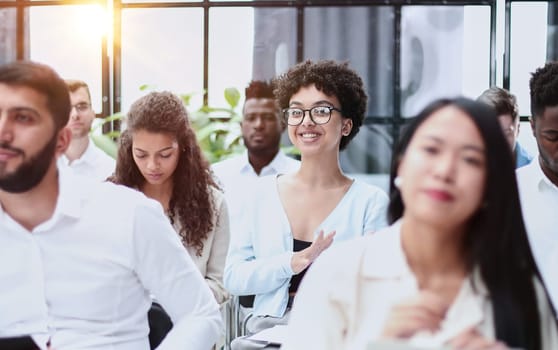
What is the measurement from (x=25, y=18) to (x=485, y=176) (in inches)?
191

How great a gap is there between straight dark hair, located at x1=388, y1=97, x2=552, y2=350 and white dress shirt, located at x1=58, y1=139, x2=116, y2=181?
300 centimetres

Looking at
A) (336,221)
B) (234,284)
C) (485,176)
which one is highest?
(485,176)

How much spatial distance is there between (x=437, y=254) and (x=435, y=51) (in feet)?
14.1

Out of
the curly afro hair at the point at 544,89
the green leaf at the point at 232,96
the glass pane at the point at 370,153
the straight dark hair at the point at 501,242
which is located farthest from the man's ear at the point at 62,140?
the glass pane at the point at 370,153

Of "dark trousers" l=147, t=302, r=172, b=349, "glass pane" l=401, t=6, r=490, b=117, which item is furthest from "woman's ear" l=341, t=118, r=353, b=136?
"glass pane" l=401, t=6, r=490, b=117

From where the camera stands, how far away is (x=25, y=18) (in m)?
5.50

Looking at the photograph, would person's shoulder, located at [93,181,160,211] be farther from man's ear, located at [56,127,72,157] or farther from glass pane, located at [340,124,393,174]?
glass pane, located at [340,124,393,174]

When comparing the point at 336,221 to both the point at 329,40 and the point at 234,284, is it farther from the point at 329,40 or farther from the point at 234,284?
the point at 329,40

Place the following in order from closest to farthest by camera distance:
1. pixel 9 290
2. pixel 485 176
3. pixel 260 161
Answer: pixel 485 176, pixel 9 290, pixel 260 161

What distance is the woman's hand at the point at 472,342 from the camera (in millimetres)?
1171

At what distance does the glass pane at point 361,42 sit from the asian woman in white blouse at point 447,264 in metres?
4.18

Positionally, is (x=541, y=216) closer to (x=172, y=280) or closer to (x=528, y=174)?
(x=528, y=174)

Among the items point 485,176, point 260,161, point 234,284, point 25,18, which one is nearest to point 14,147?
point 485,176

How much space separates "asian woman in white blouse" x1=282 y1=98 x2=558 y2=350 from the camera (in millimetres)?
1183
